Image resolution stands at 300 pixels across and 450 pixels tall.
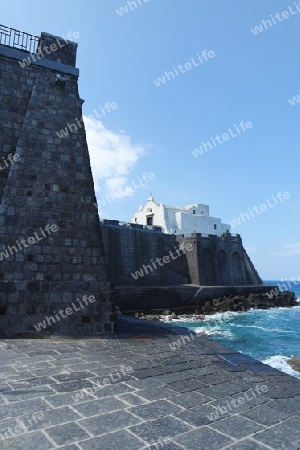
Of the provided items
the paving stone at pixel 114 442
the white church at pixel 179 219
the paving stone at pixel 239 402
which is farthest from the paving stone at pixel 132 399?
the white church at pixel 179 219

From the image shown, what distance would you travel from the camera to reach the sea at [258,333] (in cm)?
1722

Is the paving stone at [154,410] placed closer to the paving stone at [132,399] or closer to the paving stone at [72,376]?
the paving stone at [132,399]

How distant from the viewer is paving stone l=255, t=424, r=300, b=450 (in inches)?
108

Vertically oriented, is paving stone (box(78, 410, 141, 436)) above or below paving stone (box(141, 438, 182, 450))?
above

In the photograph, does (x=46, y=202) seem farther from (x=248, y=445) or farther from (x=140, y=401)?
(x=248, y=445)

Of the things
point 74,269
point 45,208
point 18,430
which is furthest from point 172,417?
point 45,208

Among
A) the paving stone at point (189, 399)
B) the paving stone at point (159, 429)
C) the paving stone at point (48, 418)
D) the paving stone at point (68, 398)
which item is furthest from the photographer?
the paving stone at point (189, 399)

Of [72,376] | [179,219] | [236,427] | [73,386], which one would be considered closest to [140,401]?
[73,386]

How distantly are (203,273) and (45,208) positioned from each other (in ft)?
116

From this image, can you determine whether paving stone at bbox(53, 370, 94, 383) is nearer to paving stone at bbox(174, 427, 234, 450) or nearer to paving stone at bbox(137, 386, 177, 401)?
paving stone at bbox(137, 386, 177, 401)

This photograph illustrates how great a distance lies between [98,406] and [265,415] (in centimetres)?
177

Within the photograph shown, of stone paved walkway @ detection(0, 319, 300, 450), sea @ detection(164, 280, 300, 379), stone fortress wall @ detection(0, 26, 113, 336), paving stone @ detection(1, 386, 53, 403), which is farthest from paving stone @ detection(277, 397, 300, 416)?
sea @ detection(164, 280, 300, 379)

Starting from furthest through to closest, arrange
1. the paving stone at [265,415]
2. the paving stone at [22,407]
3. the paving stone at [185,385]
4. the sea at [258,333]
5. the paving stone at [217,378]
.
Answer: the sea at [258,333], the paving stone at [217,378], the paving stone at [185,385], the paving stone at [265,415], the paving stone at [22,407]

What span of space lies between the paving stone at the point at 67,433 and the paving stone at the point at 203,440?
2.73 feet
